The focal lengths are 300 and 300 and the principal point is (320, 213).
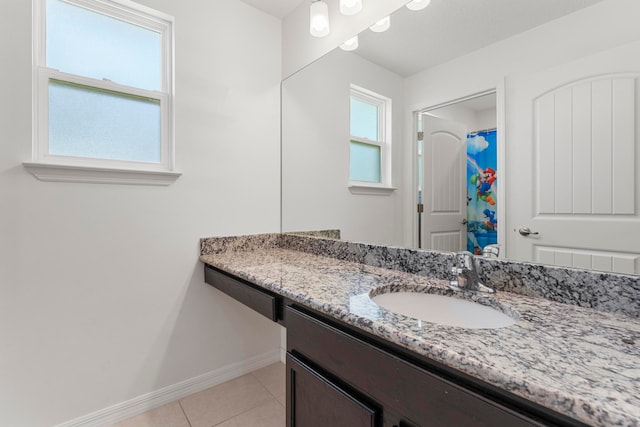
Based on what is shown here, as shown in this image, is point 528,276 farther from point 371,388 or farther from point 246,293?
point 246,293

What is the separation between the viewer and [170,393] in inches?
68.5

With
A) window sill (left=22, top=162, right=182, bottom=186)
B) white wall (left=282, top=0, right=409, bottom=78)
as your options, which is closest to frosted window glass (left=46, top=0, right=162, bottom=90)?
window sill (left=22, top=162, right=182, bottom=186)

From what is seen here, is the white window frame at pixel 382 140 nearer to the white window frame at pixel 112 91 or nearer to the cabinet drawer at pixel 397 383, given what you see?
the cabinet drawer at pixel 397 383

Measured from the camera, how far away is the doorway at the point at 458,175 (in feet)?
3.56

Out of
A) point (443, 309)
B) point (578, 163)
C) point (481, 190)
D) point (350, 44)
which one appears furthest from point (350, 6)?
point (443, 309)

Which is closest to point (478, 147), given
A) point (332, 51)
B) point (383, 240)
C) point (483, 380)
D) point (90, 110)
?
point (383, 240)

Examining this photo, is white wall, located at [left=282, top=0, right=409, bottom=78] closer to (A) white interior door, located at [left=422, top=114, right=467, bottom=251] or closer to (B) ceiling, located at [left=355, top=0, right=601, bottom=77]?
(B) ceiling, located at [left=355, top=0, right=601, bottom=77]

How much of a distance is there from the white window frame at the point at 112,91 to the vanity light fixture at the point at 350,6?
0.98 meters

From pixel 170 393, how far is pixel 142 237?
924mm

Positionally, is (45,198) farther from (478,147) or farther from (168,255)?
(478,147)

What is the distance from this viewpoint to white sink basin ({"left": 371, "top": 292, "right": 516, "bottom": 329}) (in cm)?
94

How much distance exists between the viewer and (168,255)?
1729 mm

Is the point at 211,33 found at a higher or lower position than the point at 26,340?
higher

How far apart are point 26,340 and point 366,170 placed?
5.94 feet
